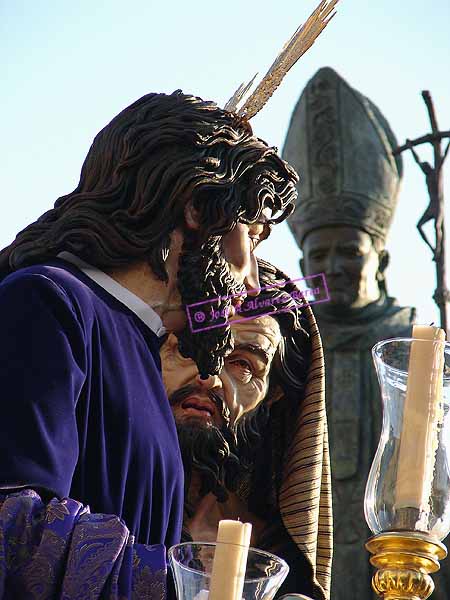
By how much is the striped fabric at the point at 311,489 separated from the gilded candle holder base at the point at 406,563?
2154mm

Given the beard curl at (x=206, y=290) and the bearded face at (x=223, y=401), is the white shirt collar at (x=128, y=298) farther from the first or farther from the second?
the bearded face at (x=223, y=401)

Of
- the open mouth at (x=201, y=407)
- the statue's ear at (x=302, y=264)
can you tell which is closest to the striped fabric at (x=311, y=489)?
the open mouth at (x=201, y=407)

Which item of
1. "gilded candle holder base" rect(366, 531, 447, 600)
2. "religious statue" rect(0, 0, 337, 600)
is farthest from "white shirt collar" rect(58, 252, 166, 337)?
"gilded candle holder base" rect(366, 531, 447, 600)

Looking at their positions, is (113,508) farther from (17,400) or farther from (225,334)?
(225,334)

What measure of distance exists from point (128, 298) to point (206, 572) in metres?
1.24

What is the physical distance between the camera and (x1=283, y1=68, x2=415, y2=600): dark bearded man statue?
8.77 m

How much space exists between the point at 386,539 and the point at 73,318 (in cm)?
111

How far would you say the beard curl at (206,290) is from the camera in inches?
156

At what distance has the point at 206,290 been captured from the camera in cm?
396

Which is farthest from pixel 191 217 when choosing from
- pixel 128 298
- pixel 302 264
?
pixel 302 264

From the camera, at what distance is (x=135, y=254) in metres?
3.95

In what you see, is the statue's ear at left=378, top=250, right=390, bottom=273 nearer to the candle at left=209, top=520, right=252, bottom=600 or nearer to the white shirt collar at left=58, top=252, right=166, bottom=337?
the white shirt collar at left=58, top=252, right=166, bottom=337

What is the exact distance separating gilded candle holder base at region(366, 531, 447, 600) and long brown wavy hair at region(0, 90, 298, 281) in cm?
138

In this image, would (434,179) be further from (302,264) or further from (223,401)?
(223,401)
